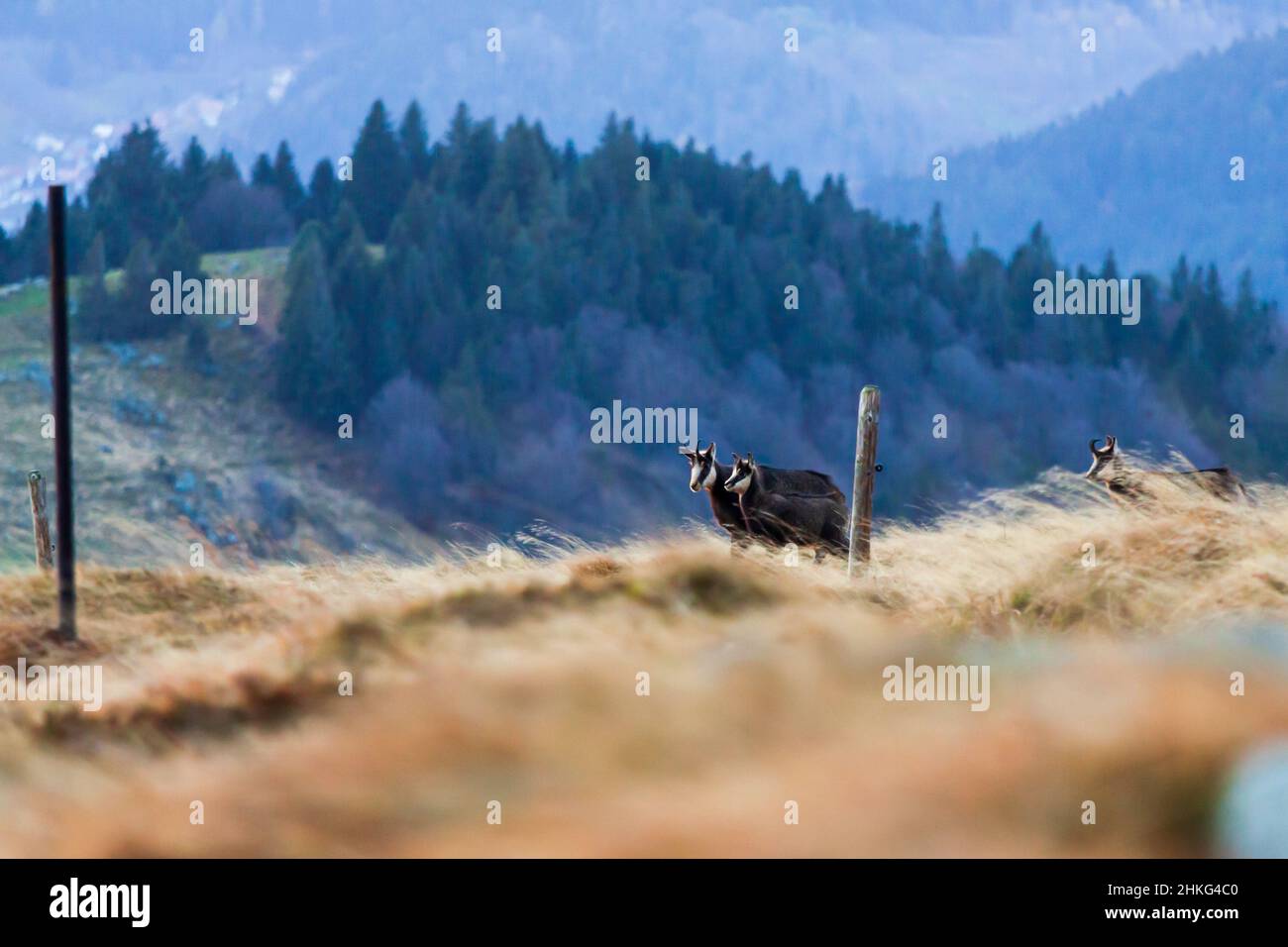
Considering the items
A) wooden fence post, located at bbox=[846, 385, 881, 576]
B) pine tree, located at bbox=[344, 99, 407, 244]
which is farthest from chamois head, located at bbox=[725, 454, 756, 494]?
pine tree, located at bbox=[344, 99, 407, 244]

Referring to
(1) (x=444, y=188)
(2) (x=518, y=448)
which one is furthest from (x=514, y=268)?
(2) (x=518, y=448)

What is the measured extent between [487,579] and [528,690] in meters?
3.68

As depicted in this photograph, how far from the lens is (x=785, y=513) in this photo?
48.1ft

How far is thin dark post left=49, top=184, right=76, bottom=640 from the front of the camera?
12.9 m

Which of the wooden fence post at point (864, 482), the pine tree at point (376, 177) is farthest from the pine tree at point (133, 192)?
the wooden fence post at point (864, 482)

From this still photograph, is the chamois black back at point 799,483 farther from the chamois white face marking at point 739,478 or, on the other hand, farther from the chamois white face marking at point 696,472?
the chamois white face marking at point 696,472

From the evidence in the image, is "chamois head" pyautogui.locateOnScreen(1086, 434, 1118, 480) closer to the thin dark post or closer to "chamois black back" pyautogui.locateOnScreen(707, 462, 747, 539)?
"chamois black back" pyautogui.locateOnScreen(707, 462, 747, 539)

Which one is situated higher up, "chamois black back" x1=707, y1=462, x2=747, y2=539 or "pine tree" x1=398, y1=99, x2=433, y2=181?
"pine tree" x1=398, y1=99, x2=433, y2=181

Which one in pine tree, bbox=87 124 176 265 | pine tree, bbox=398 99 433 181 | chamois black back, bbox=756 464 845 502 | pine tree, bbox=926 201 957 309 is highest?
pine tree, bbox=398 99 433 181

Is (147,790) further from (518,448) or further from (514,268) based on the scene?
(514,268)

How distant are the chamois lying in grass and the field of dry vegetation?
1328 millimetres

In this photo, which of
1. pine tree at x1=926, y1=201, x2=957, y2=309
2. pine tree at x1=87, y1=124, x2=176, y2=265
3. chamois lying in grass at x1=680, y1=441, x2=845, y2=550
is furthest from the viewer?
pine tree at x1=926, y1=201, x2=957, y2=309

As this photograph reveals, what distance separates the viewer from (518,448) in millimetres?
100500

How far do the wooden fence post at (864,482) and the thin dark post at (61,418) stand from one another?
688cm
